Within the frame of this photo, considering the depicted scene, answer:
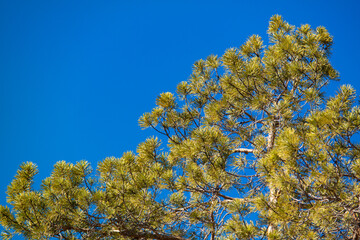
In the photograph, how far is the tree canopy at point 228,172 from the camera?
112 inches

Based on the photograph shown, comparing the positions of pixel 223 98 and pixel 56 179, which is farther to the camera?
pixel 223 98

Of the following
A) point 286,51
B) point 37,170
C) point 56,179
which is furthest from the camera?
point 286,51

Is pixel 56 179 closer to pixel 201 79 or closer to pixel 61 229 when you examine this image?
→ pixel 61 229

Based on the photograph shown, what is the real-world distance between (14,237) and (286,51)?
3.04 m

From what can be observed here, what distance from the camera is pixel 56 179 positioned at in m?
3.06

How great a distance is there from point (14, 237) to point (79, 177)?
0.66m

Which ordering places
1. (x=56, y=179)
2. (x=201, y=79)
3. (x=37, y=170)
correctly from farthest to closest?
(x=201, y=79) < (x=37, y=170) < (x=56, y=179)

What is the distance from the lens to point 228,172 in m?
3.45

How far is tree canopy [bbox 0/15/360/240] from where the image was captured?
2840 mm

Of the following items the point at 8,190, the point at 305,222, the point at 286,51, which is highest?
the point at 286,51

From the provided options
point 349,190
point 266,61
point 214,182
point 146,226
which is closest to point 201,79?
point 266,61

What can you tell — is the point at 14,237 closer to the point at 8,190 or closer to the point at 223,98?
the point at 8,190

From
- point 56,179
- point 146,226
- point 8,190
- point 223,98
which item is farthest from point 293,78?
point 8,190

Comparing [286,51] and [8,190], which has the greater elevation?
[286,51]
